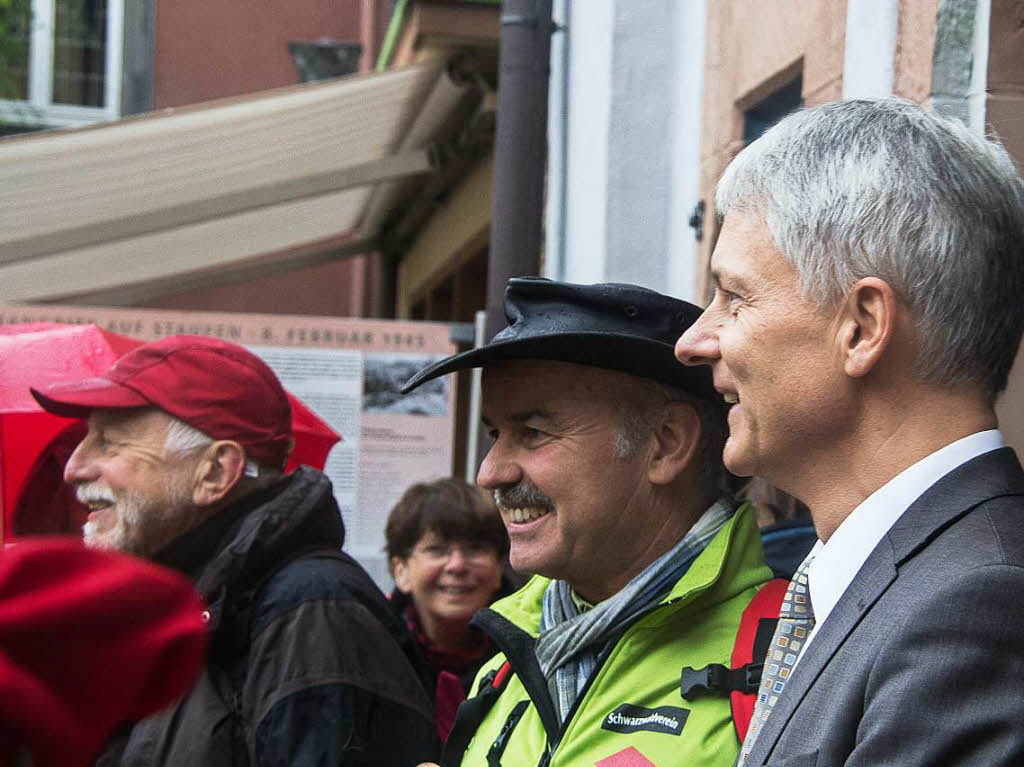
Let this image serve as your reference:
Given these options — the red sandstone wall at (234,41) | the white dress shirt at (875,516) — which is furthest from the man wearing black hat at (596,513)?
the red sandstone wall at (234,41)

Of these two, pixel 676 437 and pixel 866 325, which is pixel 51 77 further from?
pixel 866 325

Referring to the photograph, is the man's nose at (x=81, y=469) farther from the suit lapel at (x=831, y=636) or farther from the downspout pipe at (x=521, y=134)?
the downspout pipe at (x=521, y=134)

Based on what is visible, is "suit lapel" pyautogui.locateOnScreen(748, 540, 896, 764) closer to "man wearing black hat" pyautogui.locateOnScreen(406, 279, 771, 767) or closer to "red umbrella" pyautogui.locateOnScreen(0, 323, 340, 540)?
"man wearing black hat" pyautogui.locateOnScreen(406, 279, 771, 767)

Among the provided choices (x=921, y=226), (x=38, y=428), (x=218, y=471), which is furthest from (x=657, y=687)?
(x=38, y=428)

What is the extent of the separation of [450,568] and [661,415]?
2.04m

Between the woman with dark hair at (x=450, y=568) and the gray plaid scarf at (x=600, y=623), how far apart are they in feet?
6.61

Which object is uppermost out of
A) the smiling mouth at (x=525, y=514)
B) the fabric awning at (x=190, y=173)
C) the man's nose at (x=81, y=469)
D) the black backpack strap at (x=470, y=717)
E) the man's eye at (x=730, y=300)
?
the fabric awning at (x=190, y=173)

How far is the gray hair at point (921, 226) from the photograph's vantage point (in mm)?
1706

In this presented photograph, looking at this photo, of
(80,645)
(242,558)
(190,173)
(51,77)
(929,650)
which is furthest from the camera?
(51,77)

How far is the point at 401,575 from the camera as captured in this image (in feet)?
14.9

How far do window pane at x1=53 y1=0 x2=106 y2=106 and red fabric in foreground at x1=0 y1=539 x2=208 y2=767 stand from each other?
14364 millimetres

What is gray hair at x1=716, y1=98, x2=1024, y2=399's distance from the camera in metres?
1.71

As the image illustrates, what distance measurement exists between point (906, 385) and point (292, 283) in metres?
12.3

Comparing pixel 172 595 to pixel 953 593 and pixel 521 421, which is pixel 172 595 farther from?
pixel 521 421
